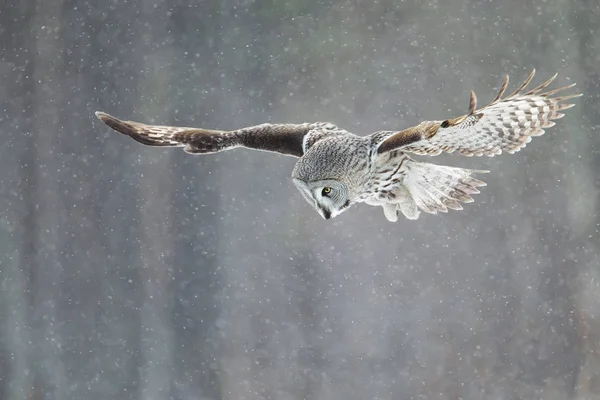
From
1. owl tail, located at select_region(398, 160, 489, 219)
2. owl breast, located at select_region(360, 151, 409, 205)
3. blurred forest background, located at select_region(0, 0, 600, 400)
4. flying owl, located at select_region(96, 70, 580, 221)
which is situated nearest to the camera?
flying owl, located at select_region(96, 70, 580, 221)

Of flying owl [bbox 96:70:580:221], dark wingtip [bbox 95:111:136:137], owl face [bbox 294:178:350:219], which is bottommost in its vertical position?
owl face [bbox 294:178:350:219]

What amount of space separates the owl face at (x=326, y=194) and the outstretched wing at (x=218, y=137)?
20 centimetres

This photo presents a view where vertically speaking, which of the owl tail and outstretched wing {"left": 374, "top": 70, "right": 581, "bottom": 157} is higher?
outstretched wing {"left": 374, "top": 70, "right": 581, "bottom": 157}

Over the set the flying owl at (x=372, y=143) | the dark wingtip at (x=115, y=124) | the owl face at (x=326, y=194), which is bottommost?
the owl face at (x=326, y=194)

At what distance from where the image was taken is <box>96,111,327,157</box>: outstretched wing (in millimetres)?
1732

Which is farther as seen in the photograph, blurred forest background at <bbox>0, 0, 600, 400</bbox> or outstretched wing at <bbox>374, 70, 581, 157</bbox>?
blurred forest background at <bbox>0, 0, 600, 400</bbox>

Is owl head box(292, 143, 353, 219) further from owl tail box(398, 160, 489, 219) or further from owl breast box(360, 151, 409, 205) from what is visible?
owl tail box(398, 160, 489, 219)

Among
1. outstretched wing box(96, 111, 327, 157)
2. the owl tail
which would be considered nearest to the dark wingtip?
outstretched wing box(96, 111, 327, 157)

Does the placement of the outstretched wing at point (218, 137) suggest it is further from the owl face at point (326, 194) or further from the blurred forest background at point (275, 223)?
the blurred forest background at point (275, 223)

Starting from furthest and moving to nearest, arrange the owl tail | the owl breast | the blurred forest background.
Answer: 1. the blurred forest background
2. the owl tail
3. the owl breast

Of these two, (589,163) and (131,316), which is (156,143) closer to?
(131,316)

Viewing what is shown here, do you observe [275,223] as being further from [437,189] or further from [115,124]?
[115,124]

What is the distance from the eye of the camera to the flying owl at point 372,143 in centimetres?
153

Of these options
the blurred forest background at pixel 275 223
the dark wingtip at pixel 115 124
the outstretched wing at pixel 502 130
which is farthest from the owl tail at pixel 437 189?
the blurred forest background at pixel 275 223
